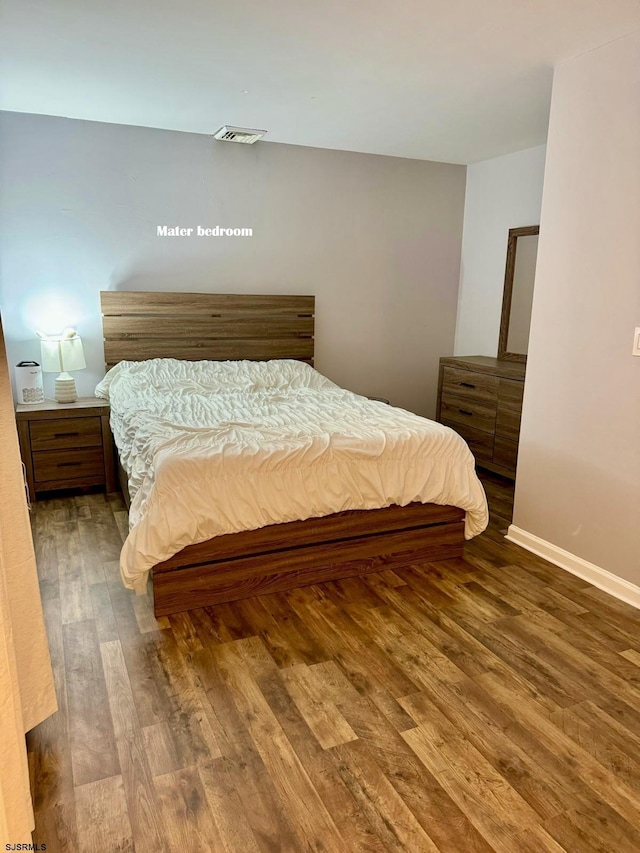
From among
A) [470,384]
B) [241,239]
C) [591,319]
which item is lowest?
[470,384]

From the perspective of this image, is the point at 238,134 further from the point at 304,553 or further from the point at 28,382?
the point at 304,553

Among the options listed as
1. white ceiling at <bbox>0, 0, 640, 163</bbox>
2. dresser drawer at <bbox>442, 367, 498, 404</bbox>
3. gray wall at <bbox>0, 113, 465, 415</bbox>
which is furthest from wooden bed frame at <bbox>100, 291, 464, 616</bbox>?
dresser drawer at <bbox>442, 367, 498, 404</bbox>

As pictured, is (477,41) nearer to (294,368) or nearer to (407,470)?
(407,470)

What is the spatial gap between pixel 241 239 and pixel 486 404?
2.18 m

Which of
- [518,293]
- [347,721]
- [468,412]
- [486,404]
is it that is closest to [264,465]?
[347,721]

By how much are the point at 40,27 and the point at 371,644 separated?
2.83 meters

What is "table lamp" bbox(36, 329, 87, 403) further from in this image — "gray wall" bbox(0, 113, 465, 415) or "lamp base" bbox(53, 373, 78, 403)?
"gray wall" bbox(0, 113, 465, 415)

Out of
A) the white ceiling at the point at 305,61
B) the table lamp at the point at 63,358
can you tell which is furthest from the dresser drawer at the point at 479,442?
the table lamp at the point at 63,358

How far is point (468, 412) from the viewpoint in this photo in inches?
179

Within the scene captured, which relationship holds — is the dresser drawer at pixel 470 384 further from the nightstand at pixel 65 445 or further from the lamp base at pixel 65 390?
the lamp base at pixel 65 390

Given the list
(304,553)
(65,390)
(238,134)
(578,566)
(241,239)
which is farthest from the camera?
(241,239)

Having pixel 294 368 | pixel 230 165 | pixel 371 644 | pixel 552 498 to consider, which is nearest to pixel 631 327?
pixel 552 498

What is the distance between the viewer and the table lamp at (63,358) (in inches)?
148
